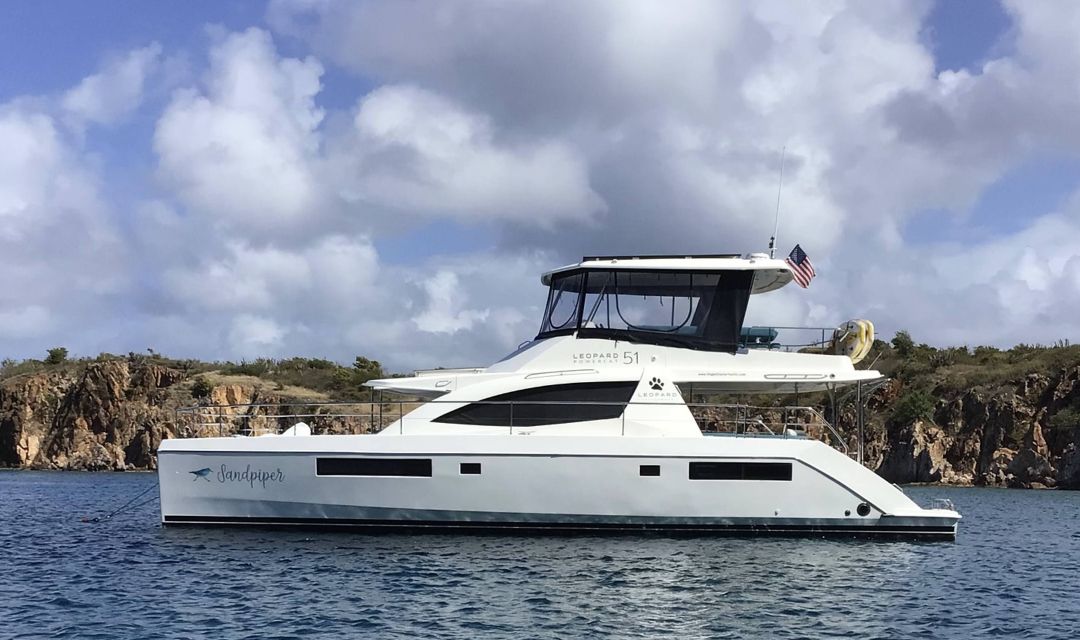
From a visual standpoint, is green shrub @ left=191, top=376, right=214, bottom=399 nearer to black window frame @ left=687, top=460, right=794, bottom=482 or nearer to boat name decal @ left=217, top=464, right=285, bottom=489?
boat name decal @ left=217, top=464, right=285, bottom=489

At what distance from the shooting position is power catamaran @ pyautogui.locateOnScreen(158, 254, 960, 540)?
1767 centimetres

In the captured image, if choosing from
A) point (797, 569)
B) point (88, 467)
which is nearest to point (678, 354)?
point (797, 569)

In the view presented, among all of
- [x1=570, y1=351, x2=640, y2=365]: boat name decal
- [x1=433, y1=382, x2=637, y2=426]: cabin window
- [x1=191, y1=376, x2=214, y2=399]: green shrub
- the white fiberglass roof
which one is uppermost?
the white fiberglass roof

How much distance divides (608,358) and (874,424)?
1369 inches

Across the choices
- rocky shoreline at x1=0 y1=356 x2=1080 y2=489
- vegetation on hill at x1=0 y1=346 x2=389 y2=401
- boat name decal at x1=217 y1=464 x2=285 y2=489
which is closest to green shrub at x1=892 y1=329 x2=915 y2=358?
rocky shoreline at x1=0 y1=356 x2=1080 y2=489

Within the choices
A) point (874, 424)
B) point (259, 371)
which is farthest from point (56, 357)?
point (874, 424)

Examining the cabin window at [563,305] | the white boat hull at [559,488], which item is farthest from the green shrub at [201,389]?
the cabin window at [563,305]

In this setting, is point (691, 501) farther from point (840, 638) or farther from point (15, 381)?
point (15, 381)

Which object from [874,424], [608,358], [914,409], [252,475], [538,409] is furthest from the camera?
[874,424]

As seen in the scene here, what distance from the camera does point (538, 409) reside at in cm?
1820

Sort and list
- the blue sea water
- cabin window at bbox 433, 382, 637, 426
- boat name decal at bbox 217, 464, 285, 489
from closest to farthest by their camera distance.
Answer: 1. the blue sea water
2. boat name decal at bbox 217, 464, 285, 489
3. cabin window at bbox 433, 382, 637, 426

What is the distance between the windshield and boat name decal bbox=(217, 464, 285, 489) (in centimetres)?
550

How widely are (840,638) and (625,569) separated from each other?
4084 millimetres

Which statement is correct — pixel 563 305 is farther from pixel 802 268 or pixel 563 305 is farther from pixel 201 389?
pixel 201 389
